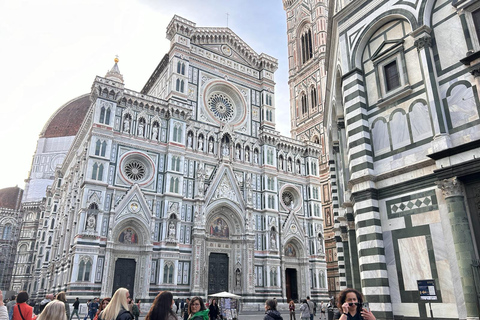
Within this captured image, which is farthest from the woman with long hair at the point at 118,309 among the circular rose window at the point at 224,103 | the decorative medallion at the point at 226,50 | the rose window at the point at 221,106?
the decorative medallion at the point at 226,50

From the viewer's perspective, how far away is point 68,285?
2400 centimetres

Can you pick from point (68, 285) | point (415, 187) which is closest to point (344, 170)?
point (415, 187)

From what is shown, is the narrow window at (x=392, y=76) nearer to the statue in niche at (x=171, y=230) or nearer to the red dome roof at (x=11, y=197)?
the statue in niche at (x=171, y=230)

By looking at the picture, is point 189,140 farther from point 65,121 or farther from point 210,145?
point 65,121

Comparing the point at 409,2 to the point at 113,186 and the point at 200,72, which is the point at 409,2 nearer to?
the point at 113,186

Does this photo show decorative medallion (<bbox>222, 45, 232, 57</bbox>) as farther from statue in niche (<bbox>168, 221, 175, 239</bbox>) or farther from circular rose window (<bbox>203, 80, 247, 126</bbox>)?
statue in niche (<bbox>168, 221, 175, 239</bbox>)

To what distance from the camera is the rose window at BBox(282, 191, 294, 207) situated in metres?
35.9

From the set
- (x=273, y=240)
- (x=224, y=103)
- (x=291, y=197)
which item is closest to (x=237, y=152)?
(x=224, y=103)

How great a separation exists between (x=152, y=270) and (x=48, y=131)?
178 ft

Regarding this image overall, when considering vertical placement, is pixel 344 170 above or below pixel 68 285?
above

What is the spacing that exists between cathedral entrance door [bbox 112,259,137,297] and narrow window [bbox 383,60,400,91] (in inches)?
847

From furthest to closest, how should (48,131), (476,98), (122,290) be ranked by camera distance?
(48,131)
(476,98)
(122,290)

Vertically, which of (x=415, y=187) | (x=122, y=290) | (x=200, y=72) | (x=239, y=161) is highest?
(x=200, y=72)

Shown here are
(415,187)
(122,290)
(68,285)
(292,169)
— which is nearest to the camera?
(122,290)
